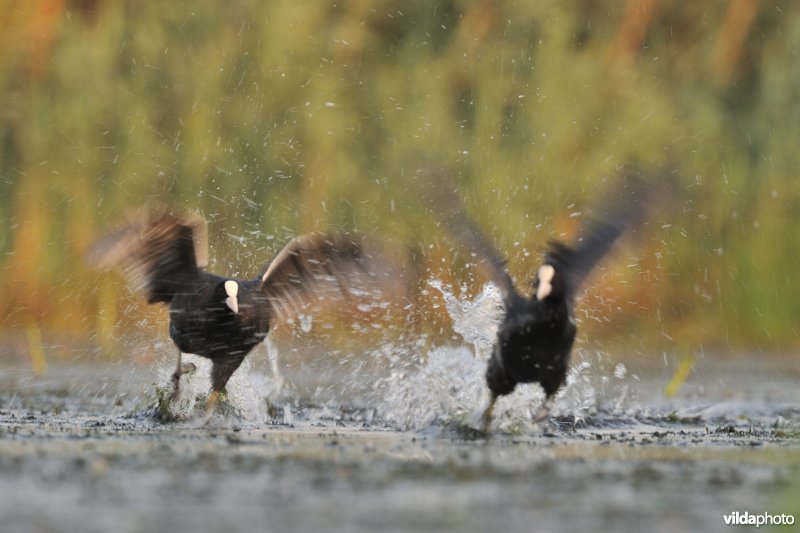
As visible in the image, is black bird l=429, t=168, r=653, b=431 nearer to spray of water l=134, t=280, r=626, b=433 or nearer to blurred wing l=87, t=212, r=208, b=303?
spray of water l=134, t=280, r=626, b=433

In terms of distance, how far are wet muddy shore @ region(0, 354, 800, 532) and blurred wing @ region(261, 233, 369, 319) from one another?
0.60 m

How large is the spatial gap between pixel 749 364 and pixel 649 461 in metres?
→ 4.51

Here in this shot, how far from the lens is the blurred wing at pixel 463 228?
669cm

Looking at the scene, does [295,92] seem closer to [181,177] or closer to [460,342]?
[181,177]

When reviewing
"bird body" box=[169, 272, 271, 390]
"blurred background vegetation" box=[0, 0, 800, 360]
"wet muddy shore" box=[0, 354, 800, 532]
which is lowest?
"wet muddy shore" box=[0, 354, 800, 532]

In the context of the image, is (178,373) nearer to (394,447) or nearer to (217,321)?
(217,321)

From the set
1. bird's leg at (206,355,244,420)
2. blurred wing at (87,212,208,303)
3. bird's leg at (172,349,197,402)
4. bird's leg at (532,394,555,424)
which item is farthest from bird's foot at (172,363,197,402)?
bird's leg at (532,394,555,424)

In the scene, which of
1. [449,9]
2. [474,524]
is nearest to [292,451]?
[474,524]

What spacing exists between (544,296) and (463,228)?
0.69 metres

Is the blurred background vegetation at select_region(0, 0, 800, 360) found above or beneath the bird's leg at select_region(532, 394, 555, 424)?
above

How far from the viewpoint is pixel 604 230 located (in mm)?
6887

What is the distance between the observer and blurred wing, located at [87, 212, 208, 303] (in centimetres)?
719

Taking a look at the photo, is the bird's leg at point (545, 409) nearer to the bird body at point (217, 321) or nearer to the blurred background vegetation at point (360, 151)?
the bird body at point (217, 321)

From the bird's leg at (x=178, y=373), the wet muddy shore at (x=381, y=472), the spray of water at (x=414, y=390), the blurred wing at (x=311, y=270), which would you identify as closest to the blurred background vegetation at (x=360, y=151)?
the spray of water at (x=414, y=390)
